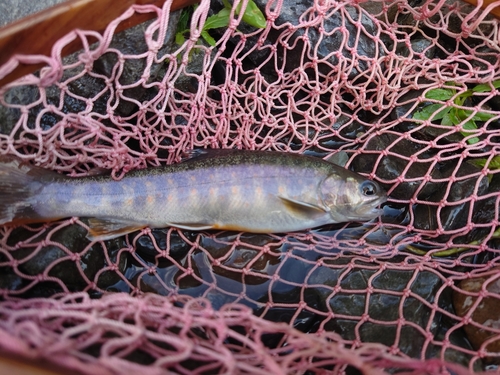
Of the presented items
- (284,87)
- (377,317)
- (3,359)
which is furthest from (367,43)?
(3,359)

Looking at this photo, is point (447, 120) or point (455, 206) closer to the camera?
point (455, 206)

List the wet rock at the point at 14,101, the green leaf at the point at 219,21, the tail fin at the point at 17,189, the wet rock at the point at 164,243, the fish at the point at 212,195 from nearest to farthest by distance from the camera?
the tail fin at the point at 17,189 < the fish at the point at 212,195 < the wet rock at the point at 14,101 < the wet rock at the point at 164,243 < the green leaf at the point at 219,21

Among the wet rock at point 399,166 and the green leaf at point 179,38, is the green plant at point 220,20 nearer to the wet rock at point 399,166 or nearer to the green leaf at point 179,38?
the green leaf at point 179,38

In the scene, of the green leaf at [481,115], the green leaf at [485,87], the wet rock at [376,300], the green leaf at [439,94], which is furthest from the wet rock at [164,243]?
the green leaf at [485,87]

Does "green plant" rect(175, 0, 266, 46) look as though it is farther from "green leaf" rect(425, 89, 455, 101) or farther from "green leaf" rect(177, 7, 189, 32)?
"green leaf" rect(425, 89, 455, 101)

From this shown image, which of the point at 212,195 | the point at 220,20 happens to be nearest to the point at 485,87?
the point at 220,20

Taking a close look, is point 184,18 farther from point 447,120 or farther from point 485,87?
point 485,87

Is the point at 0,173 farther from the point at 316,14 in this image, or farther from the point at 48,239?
the point at 316,14

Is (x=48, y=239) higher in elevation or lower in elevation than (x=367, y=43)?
lower
